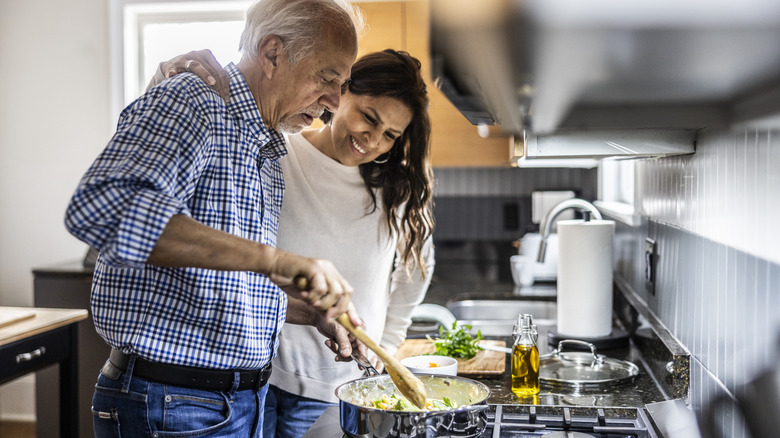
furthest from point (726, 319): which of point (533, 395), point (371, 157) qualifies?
point (371, 157)

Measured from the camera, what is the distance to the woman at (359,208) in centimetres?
165

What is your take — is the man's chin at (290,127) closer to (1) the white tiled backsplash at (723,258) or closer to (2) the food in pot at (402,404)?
(2) the food in pot at (402,404)

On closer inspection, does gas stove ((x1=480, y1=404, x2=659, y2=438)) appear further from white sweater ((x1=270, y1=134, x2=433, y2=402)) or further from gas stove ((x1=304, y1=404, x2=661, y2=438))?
white sweater ((x1=270, y1=134, x2=433, y2=402))

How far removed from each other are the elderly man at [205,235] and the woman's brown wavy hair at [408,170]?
340mm

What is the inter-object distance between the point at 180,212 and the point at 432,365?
75cm

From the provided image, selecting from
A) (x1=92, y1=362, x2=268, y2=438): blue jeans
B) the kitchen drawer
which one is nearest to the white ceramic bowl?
(x1=92, y1=362, x2=268, y2=438): blue jeans

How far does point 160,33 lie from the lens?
4.09m

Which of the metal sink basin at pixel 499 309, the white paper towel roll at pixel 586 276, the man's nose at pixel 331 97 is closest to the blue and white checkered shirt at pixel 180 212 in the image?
the man's nose at pixel 331 97

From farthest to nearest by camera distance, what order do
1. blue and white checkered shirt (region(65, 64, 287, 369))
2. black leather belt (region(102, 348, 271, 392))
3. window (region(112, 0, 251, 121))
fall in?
1. window (region(112, 0, 251, 121))
2. black leather belt (region(102, 348, 271, 392))
3. blue and white checkered shirt (region(65, 64, 287, 369))

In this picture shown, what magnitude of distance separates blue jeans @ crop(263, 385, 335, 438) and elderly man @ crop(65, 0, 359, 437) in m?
0.22

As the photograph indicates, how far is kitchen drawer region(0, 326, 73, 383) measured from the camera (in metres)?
2.28

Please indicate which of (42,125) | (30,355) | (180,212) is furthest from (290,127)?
(42,125)

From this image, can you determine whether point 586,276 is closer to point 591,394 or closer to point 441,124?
point 591,394

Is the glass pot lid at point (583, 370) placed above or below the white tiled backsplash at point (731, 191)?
below
